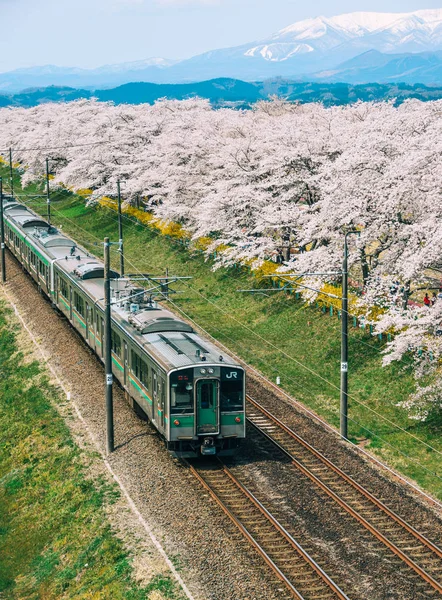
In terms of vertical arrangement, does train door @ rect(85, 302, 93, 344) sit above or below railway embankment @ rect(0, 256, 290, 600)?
above

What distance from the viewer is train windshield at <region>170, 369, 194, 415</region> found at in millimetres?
18516

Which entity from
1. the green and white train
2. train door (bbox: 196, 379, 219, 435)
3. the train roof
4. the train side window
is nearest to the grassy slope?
the green and white train

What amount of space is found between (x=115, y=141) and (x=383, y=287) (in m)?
36.1

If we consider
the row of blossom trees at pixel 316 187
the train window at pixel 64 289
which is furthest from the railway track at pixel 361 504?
the train window at pixel 64 289

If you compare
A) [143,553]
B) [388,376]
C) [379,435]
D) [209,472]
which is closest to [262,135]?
[388,376]

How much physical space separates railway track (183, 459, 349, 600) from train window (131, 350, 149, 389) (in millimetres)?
2560

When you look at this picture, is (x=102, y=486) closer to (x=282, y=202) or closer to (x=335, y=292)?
(x=335, y=292)

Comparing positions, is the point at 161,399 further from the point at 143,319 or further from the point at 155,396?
the point at 143,319

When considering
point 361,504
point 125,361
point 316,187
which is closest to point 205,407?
point 361,504

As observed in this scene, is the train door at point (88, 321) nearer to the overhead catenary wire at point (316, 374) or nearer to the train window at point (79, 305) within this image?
the train window at point (79, 305)

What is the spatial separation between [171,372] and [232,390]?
171 cm

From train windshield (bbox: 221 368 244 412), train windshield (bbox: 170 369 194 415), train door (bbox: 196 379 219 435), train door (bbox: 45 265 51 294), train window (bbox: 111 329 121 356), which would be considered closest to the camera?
train windshield (bbox: 170 369 194 415)

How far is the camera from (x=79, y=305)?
2836 cm

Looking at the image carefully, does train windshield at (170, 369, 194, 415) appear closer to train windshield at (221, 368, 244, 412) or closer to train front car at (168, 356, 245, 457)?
train front car at (168, 356, 245, 457)
